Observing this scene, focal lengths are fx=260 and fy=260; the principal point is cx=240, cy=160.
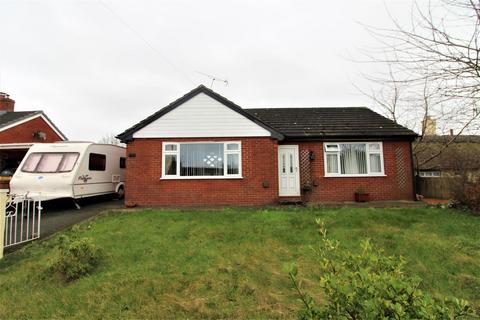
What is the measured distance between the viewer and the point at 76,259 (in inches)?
192

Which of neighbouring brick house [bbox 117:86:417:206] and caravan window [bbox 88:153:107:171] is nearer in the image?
neighbouring brick house [bbox 117:86:417:206]

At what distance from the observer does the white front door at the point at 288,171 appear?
37.4ft

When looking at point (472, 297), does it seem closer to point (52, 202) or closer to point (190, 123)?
point (190, 123)

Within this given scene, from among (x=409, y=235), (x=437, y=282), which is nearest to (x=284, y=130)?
(x=409, y=235)

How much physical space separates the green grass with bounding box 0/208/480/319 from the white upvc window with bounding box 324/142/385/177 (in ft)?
10.7

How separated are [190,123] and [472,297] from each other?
375 inches

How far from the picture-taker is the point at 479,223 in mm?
7633

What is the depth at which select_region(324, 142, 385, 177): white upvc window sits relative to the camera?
11.5 metres

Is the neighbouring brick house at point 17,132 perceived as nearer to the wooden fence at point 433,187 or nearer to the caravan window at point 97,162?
the caravan window at point 97,162

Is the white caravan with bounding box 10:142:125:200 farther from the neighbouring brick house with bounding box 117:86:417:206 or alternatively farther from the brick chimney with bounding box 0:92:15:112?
the brick chimney with bounding box 0:92:15:112

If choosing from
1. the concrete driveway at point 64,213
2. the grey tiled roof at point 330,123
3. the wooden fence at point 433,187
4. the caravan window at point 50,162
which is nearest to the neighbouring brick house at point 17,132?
the caravan window at point 50,162

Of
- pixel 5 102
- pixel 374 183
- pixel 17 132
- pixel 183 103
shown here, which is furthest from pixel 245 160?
pixel 5 102

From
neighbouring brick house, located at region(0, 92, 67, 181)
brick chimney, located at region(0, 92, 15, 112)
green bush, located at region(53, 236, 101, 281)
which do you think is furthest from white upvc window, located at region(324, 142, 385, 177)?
brick chimney, located at region(0, 92, 15, 112)

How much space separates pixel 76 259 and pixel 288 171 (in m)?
8.56
